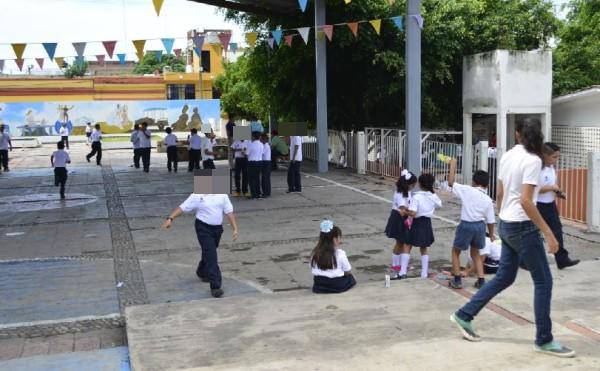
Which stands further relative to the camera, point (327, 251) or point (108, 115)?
point (108, 115)

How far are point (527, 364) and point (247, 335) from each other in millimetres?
2250

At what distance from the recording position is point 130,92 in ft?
181

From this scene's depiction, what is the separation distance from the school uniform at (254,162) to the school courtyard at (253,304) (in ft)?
5.69

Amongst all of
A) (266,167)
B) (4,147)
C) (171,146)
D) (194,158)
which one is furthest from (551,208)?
(4,147)

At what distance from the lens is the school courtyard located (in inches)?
203

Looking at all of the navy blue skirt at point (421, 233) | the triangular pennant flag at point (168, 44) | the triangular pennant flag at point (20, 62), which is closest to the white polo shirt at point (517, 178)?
the navy blue skirt at point (421, 233)

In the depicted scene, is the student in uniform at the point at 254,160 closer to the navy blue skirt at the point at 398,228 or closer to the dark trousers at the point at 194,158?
the dark trousers at the point at 194,158

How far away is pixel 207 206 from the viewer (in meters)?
7.30

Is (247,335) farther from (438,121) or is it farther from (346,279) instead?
(438,121)

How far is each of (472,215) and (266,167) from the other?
28.8 ft

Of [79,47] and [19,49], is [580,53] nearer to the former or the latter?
[79,47]

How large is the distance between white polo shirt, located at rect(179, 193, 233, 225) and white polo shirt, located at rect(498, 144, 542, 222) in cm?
338

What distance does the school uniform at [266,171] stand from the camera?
15078 millimetres

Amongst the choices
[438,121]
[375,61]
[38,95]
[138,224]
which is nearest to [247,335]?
[138,224]
